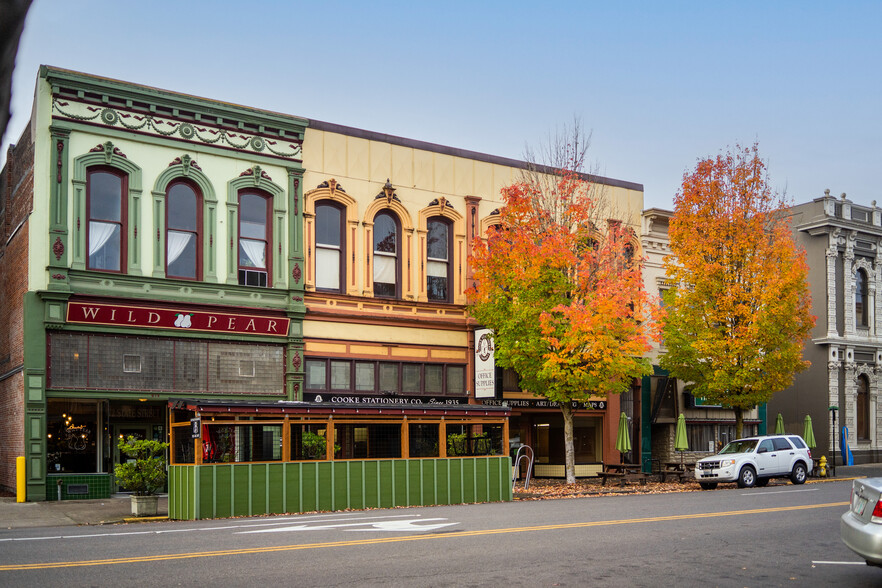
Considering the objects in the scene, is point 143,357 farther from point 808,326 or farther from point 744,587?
point 808,326

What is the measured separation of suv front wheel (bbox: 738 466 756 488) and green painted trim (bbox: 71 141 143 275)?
59.9 feet

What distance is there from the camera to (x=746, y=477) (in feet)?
88.3

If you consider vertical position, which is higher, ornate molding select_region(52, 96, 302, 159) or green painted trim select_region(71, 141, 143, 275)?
ornate molding select_region(52, 96, 302, 159)

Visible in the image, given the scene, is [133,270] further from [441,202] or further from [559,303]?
[559,303]

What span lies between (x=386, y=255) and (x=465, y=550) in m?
18.1

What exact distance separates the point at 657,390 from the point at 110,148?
2201 centimetres

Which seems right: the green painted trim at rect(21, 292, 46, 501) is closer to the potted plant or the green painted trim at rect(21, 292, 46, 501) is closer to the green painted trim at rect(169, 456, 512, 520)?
the potted plant

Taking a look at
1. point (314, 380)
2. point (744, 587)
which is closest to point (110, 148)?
point (314, 380)

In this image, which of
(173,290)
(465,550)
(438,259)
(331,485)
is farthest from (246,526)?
(438,259)

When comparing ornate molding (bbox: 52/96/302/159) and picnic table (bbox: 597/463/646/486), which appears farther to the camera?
picnic table (bbox: 597/463/646/486)

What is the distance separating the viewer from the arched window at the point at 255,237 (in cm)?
2677

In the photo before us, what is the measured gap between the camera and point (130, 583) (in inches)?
383

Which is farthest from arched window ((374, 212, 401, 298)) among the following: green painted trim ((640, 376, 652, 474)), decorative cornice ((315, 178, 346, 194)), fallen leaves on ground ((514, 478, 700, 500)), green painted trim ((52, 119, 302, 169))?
green painted trim ((640, 376, 652, 474))

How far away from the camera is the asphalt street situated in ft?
33.3
